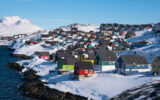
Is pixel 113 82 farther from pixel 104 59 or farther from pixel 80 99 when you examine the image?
pixel 104 59

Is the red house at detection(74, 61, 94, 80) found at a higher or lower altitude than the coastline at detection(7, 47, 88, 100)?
higher

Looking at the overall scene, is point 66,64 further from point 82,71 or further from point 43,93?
point 43,93

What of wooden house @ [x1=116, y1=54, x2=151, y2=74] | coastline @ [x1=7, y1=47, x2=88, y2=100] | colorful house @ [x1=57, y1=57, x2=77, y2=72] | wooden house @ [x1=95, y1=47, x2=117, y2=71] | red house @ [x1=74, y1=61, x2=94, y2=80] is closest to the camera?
coastline @ [x1=7, y1=47, x2=88, y2=100]

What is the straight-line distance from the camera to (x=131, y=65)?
41.8 m

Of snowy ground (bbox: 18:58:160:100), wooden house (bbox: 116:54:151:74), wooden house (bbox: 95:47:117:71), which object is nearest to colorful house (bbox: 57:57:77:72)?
wooden house (bbox: 95:47:117:71)

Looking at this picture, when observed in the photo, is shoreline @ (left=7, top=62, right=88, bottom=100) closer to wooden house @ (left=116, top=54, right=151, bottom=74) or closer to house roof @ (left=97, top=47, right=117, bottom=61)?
wooden house @ (left=116, top=54, right=151, bottom=74)

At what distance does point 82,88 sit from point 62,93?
3274mm

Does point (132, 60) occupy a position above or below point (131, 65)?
above

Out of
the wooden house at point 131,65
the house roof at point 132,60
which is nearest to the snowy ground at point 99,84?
the wooden house at point 131,65

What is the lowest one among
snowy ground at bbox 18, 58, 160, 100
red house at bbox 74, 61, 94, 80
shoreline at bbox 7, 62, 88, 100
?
shoreline at bbox 7, 62, 88, 100

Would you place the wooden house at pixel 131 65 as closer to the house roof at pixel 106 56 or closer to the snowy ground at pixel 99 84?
the house roof at pixel 106 56

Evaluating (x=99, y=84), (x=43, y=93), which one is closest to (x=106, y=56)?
(x=99, y=84)

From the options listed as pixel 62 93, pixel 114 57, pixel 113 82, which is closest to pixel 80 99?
pixel 62 93

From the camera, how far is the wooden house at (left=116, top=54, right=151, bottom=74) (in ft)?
136
